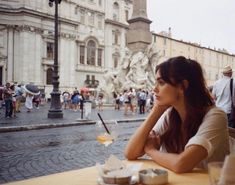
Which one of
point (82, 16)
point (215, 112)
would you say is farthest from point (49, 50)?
point (215, 112)

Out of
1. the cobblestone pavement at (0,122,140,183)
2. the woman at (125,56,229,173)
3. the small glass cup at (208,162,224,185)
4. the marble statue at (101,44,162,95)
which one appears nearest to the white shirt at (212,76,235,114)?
the cobblestone pavement at (0,122,140,183)

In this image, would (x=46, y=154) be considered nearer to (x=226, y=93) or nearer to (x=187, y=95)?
(x=226, y=93)

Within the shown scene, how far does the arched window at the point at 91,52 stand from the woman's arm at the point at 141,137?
49943 mm

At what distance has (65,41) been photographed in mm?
47250

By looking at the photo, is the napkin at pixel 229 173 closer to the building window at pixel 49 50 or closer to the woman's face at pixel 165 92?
the woman's face at pixel 165 92

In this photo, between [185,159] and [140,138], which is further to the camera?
[140,138]

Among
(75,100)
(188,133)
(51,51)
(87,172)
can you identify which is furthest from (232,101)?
(51,51)

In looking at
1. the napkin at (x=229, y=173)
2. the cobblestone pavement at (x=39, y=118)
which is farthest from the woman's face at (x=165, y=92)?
the cobblestone pavement at (x=39, y=118)

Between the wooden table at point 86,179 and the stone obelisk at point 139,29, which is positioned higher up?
the stone obelisk at point 139,29

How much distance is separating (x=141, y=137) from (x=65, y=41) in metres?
46.0

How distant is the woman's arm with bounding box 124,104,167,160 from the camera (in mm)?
2355

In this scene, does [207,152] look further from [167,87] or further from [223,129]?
[167,87]

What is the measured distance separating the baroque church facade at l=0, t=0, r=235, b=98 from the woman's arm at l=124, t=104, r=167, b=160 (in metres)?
31.7

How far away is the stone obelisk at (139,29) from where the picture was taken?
25.4 metres
